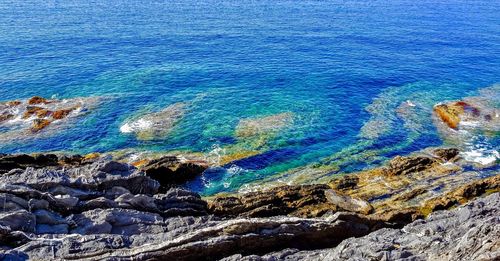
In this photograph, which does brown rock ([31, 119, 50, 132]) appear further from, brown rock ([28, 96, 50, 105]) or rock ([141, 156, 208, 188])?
rock ([141, 156, 208, 188])

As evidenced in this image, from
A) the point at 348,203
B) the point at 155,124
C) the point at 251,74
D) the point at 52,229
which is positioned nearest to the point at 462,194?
the point at 348,203

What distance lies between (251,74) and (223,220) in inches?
1798

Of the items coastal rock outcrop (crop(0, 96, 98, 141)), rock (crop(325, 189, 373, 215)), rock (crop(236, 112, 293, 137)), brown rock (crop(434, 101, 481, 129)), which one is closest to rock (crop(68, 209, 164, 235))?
rock (crop(325, 189, 373, 215))

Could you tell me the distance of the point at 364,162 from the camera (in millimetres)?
46156

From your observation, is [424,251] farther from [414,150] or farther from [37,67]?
[37,67]

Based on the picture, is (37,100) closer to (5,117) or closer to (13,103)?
(13,103)

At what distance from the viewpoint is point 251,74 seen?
72000 mm

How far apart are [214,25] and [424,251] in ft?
285

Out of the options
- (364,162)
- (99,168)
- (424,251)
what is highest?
(424,251)

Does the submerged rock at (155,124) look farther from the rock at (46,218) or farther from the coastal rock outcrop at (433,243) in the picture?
the coastal rock outcrop at (433,243)

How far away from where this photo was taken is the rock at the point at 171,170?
39875 millimetres

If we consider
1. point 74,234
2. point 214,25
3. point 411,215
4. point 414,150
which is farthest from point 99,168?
point 214,25

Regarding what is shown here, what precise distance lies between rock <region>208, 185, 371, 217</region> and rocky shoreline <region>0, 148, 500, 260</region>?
9 cm

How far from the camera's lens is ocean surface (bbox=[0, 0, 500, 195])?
160 feet
